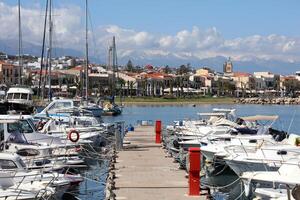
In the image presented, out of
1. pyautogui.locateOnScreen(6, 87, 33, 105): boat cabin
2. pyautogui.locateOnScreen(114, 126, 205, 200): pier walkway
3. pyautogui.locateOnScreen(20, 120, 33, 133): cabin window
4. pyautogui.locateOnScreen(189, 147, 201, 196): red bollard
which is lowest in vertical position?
pyautogui.locateOnScreen(114, 126, 205, 200): pier walkway

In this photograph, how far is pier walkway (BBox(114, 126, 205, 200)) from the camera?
63.6 feet

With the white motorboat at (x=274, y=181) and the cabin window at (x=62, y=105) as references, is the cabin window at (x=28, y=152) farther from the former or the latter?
the cabin window at (x=62, y=105)

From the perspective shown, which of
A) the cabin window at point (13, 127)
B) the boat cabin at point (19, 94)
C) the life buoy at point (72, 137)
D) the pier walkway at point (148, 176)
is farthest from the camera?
the boat cabin at point (19, 94)

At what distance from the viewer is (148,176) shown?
23.1 metres

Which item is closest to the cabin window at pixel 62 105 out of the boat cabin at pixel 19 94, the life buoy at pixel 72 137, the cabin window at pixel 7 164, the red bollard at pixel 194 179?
the life buoy at pixel 72 137

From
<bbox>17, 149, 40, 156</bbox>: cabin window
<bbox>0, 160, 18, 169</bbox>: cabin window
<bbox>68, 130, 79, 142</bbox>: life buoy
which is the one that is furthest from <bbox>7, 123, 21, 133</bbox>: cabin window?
<bbox>0, 160, 18, 169</bbox>: cabin window

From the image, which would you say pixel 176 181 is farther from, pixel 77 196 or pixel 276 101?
pixel 276 101

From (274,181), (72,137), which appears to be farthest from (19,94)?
(274,181)

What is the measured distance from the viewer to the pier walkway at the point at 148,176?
763 inches

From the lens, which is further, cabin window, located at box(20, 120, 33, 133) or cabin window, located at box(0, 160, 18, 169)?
cabin window, located at box(20, 120, 33, 133)

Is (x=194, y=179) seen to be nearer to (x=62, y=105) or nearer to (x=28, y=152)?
(x=28, y=152)

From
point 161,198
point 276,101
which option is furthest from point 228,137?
point 276,101

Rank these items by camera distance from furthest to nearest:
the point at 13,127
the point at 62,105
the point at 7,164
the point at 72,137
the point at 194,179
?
the point at 62,105 < the point at 72,137 < the point at 13,127 < the point at 7,164 < the point at 194,179

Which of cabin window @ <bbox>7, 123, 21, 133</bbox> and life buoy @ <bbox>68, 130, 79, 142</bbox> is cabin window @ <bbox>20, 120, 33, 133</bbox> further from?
life buoy @ <bbox>68, 130, 79, 142</bbox>
